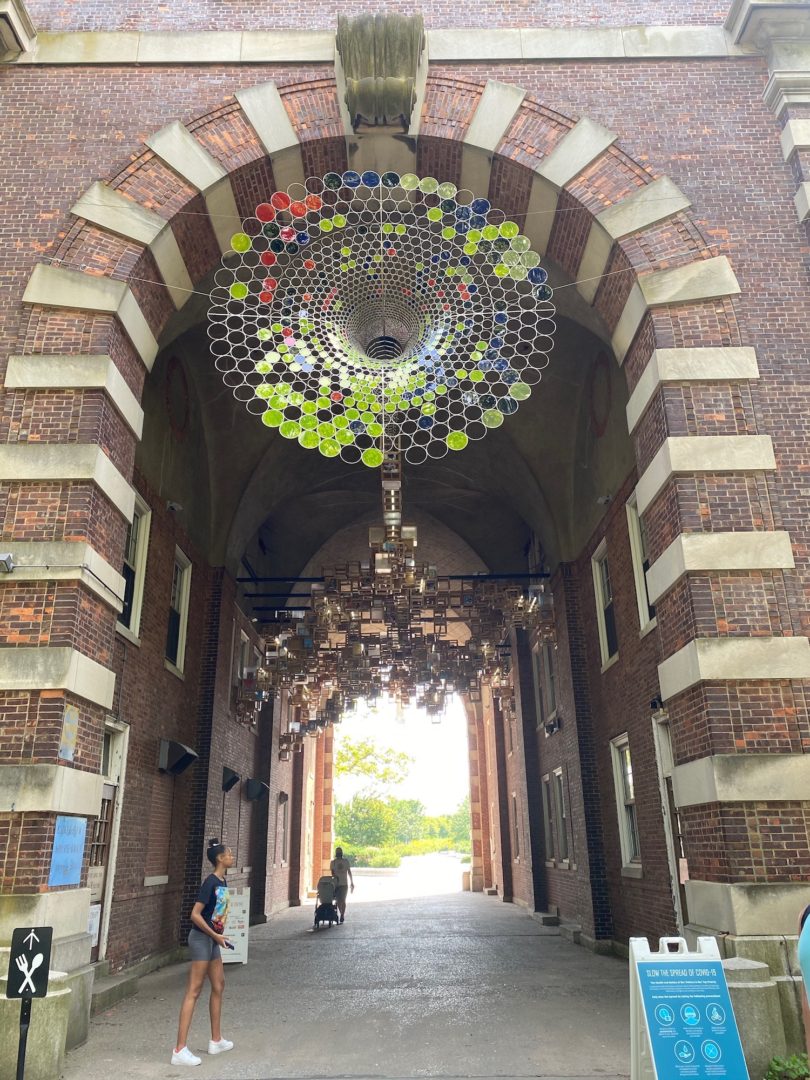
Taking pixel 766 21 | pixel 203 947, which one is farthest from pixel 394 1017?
pixel 766 21

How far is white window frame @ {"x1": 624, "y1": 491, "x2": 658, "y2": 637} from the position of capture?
41.3 ft

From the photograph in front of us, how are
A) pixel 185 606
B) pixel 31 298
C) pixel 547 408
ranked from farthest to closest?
pixel 547 408
pixel 185 606
pixel 31 298

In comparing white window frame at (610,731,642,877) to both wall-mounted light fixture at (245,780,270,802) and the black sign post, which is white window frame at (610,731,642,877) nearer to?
wall-mounted light fixture at (245,780,270,802)

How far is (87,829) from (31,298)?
19.5ft

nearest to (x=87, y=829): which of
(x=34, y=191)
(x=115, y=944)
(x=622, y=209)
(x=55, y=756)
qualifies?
(x=55, y=756)

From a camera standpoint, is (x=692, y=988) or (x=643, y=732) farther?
(x=643, y=732)

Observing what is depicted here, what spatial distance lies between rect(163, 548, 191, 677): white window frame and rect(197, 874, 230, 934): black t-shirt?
Result: 24.7 feet

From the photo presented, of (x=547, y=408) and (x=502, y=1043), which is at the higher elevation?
(x=547, y=408)

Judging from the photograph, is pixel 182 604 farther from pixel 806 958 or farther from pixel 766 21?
pixel 806 958

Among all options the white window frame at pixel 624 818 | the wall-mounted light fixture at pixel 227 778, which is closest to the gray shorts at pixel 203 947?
the white window frame at pixel 624 818

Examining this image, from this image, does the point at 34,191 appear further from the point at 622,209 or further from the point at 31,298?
the point at 622,209

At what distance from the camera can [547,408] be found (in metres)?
16.3

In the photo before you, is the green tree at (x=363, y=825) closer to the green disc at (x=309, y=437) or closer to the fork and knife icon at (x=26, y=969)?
the green disc at (x=309, y=437)

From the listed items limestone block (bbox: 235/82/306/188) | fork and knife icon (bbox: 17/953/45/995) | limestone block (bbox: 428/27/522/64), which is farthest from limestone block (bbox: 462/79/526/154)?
fork and knife icon (bbox: 17/953/45/995)
